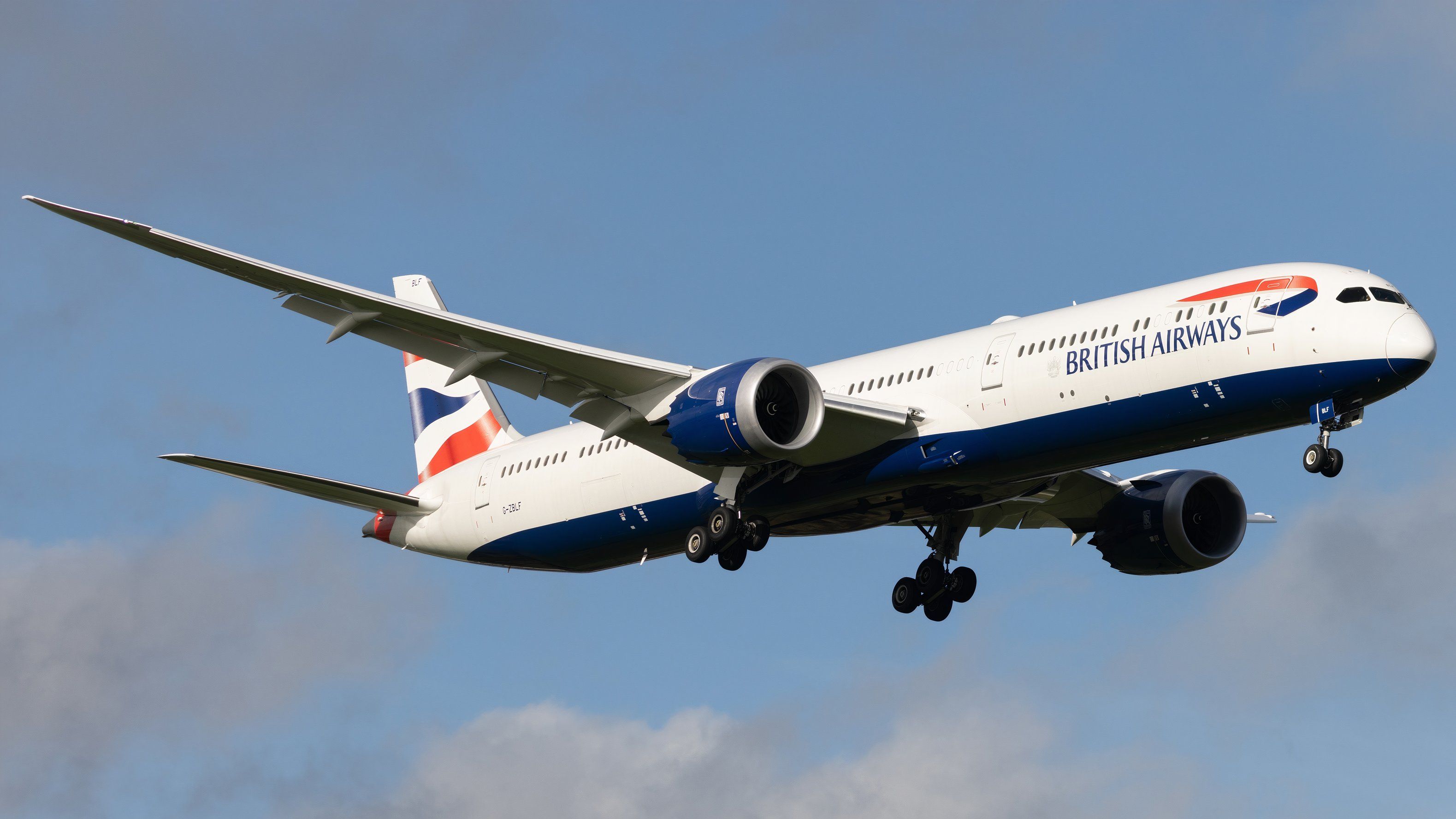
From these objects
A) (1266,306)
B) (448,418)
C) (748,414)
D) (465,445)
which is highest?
(448,418)

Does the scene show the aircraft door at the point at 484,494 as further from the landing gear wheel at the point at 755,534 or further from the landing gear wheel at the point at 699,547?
the landing gear wheel at the point at 755,534

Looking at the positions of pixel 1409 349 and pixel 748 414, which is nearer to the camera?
pixel 1409 349

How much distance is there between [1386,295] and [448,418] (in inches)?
964

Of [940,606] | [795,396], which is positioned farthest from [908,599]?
[795,396]

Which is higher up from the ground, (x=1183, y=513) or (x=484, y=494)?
(x=484, y=494)

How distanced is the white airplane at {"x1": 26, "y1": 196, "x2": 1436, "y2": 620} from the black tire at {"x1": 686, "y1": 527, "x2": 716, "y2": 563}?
6 centimetres

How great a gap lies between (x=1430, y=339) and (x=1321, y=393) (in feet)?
6.39

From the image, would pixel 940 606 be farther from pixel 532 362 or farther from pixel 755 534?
pixel 532 362

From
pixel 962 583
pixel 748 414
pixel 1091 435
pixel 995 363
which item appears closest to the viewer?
pixel 1091 435

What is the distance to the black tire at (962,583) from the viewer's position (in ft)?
130

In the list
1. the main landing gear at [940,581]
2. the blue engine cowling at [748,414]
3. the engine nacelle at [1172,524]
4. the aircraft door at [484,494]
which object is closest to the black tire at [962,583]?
the main landing gear at [940,581]

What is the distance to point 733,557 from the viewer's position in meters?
36.2

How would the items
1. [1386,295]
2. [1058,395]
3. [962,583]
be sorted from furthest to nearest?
[962,583] < [1058,395] < [1386,295]

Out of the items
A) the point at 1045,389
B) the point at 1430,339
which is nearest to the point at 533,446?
the point at 1045,389
